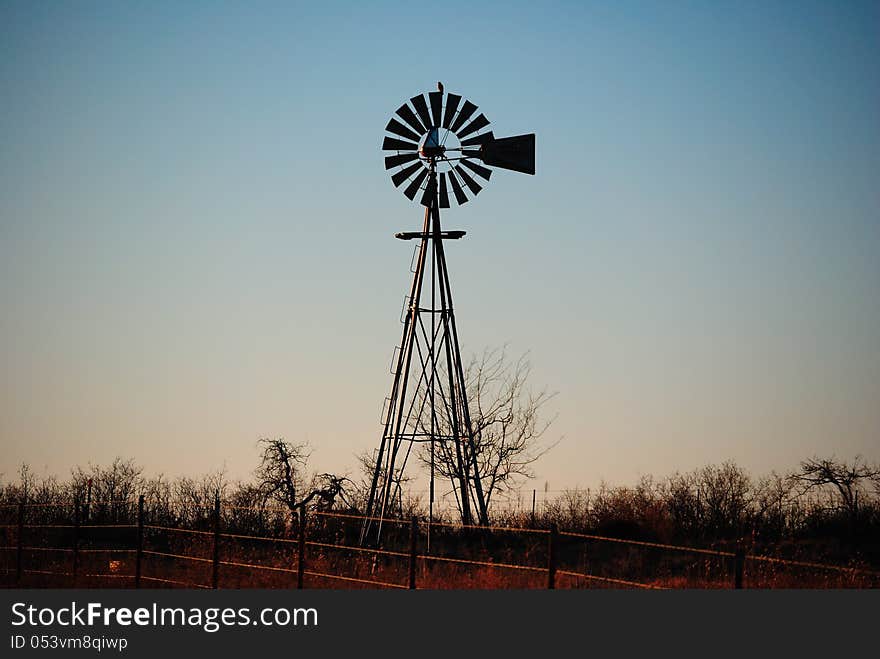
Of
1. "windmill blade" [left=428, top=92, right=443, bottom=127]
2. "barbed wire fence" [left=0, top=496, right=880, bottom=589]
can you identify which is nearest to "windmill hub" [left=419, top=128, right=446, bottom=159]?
"windmill blade" [left=428, top=92, right=443, bottom=127]

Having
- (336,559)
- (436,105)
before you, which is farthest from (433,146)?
(336,559)

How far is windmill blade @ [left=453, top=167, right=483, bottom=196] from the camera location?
74.8 feet

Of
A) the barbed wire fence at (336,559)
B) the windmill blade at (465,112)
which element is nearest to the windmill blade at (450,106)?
the windmill blade at (465,112)

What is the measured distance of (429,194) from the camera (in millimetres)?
22812

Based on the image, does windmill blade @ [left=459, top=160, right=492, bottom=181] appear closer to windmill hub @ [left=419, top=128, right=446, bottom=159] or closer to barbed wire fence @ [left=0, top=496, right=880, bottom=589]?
windmill hub @ [left=419, top=128, right=446, bottom=159]

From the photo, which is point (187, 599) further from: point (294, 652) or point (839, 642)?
point (839, 642)

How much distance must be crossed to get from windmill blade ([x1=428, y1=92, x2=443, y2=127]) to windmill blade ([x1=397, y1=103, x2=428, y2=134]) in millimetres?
318

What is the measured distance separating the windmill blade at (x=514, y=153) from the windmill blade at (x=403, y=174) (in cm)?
139

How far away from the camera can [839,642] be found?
43.4 feet

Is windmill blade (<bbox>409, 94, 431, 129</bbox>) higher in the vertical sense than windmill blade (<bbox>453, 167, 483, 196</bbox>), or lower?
higher

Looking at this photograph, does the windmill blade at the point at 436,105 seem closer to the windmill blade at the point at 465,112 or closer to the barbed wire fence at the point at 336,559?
the windmill blade at the point at 465,112

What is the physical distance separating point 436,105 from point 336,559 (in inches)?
337

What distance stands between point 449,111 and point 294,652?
1180 centimetres

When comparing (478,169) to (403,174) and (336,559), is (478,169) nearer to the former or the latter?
(403,174)
